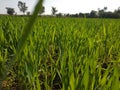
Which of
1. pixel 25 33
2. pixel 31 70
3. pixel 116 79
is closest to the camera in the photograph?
pixel 25 33

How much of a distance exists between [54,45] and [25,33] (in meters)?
1.84

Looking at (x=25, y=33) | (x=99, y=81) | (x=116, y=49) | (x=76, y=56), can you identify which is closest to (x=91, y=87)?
(x=99, y=81)

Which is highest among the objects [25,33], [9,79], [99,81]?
[25,33]

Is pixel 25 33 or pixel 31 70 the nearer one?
pixel 25 33

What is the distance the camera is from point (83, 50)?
1.44m

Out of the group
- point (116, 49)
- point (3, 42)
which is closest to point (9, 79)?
point (3, 42)

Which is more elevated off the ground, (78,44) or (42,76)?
(78,44)

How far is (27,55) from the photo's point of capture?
122cm

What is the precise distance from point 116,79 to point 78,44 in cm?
90

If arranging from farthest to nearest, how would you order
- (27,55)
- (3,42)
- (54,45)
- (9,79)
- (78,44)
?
(54,45) < (3,42) < (78,44) < (9,79) < (27,55)

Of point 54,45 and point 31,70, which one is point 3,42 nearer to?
point 54,45

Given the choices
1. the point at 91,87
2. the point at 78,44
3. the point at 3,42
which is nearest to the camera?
the point at 91,87

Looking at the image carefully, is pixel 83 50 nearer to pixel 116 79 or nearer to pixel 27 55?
pixel 27 55

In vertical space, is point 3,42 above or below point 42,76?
above
